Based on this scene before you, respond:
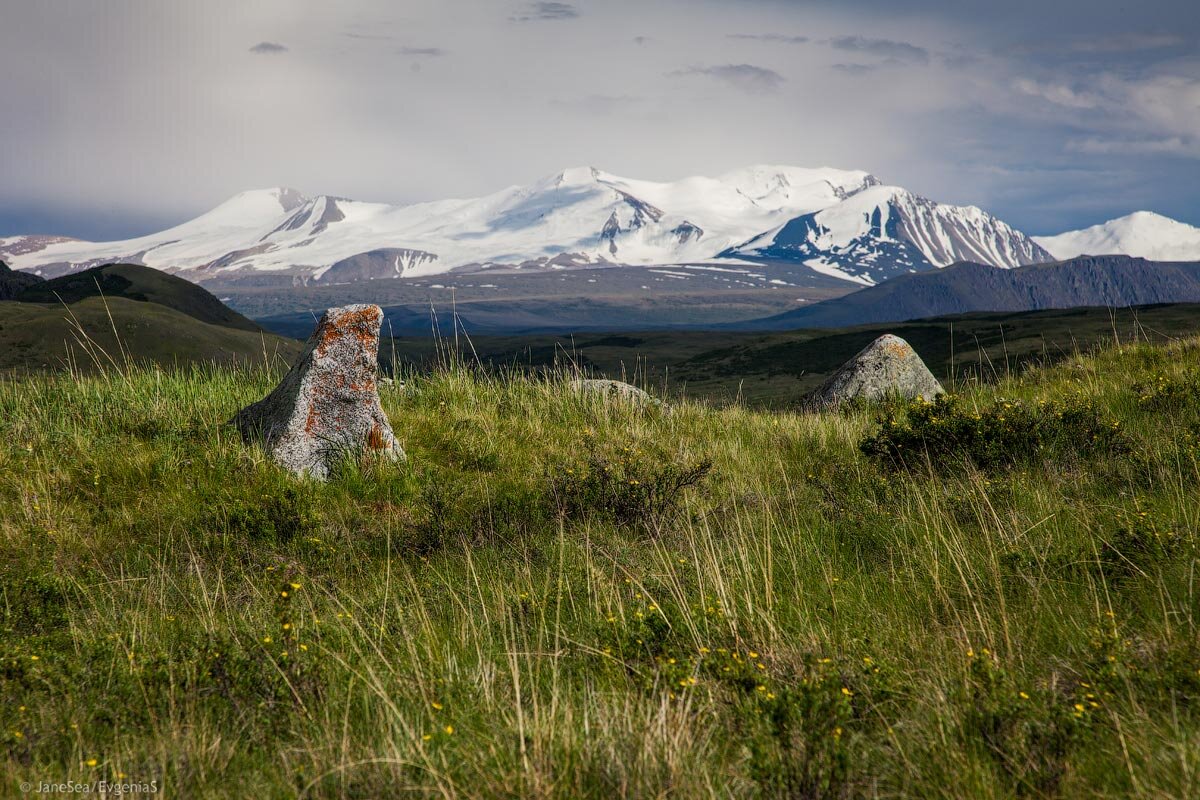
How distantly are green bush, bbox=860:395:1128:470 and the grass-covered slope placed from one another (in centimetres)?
3020

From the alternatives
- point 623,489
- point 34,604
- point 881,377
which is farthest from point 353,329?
point 881,377

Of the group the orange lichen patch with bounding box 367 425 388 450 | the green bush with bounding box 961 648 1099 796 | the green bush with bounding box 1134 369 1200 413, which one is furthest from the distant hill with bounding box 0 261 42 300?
the green bush with bounding box 961 648 1099 796

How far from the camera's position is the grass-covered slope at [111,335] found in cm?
3859

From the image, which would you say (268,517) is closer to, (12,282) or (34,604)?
(34,604)

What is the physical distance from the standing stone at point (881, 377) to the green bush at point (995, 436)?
6.39 meters

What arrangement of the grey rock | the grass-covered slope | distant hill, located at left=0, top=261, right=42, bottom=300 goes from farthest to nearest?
1. distant hill, located at left=0, top=261, right=42, bottom=300
2. the grass-covered slope
3. the grey rock

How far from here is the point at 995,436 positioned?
22.4 ft

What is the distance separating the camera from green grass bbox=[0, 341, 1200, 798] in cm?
246

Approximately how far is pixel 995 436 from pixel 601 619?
15.9 ft

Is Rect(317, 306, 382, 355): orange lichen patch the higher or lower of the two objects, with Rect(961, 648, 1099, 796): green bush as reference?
higher

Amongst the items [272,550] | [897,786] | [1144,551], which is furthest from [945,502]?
[272,550]

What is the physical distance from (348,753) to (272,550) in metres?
3.10

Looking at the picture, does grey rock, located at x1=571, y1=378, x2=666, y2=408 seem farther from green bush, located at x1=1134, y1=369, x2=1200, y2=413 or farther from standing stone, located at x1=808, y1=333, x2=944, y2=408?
green bush, located at x1=1134, y1=369, x2=1200, y2=413

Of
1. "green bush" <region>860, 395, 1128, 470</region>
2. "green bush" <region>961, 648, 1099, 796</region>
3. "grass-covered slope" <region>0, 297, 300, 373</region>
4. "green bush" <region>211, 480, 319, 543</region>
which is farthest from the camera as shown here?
"grass-covered slope" <region>0, 297, 300, 373</region>
